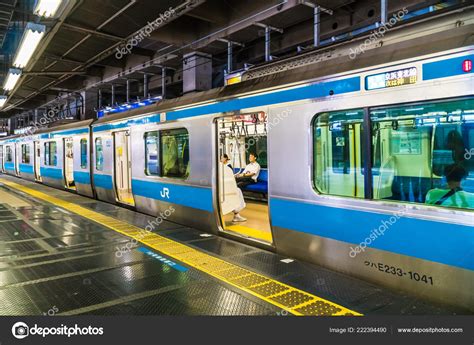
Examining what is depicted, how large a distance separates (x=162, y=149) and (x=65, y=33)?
354cm

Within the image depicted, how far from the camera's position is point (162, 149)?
7.25m

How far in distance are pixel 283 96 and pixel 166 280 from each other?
8.33ft

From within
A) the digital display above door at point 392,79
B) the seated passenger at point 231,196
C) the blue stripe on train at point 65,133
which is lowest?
the seated passenger at point 231,196

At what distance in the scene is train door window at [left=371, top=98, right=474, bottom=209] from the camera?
3.13 metres

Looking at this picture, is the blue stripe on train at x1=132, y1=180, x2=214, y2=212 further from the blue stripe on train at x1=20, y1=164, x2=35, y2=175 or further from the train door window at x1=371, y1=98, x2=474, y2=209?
the blue stripe on train at x1=20, y1=164, x2=35, y2=175

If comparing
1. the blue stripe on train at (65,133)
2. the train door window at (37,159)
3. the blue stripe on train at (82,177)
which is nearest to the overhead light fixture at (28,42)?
the blue stripe on train at (65,133)

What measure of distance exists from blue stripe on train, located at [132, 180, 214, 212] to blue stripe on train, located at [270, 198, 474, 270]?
1626 millimetres

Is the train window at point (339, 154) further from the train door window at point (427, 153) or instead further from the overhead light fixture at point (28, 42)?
the overhead light fixture at point (28, 42)

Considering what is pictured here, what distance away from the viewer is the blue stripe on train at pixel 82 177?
10947mm

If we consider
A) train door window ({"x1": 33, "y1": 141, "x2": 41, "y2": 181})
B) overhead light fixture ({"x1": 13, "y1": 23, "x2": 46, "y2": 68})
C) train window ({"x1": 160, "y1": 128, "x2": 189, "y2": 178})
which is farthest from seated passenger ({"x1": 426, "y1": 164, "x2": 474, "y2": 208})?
train door window ({"x1": 33, "y1": 141, "x2": 41, "y2": 181})

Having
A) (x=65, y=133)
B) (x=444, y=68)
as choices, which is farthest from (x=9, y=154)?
(x=444, y=68)

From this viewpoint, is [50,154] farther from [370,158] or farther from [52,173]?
[370,158]

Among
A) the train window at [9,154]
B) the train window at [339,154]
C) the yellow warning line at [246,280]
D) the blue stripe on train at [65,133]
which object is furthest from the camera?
the train window at [9,154]

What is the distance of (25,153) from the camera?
17.9 m
